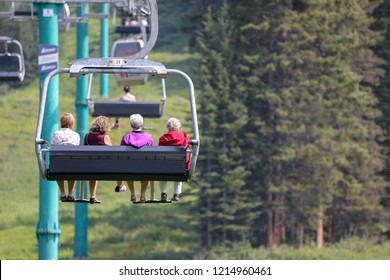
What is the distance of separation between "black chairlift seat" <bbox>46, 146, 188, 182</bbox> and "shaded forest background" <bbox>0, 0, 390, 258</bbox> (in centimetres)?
2972

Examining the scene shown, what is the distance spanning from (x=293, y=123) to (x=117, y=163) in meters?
31.6

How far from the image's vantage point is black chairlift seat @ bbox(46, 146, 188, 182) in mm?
16922

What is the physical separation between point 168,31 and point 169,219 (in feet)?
103

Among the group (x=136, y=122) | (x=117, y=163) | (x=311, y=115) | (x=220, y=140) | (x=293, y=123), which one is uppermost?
(x=136, y=122)

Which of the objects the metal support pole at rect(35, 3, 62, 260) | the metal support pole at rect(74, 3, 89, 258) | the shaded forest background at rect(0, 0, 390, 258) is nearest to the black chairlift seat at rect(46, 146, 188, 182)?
the metal support pole at rect(35, 3, 62, 260)

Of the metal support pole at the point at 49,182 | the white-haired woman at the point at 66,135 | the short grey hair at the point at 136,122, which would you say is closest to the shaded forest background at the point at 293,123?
the metal support pole at the point at 49,182

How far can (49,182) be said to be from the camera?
2605 cm

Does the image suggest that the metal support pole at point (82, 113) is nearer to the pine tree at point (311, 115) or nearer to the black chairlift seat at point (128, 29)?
the black chairlift seat at point (128, 29)

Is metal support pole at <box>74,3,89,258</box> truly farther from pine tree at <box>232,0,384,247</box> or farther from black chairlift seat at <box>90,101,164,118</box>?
pine tree at <box>232,0,384,247</box>

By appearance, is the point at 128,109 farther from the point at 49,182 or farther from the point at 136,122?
the point at 136,122

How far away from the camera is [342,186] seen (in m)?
48.0

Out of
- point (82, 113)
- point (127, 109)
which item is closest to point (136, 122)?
point (127, 109)

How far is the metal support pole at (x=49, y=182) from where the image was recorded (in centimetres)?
2519

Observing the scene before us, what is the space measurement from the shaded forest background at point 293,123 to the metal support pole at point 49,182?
20628 millimetres
